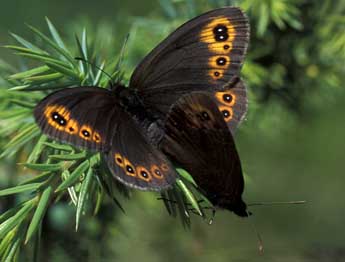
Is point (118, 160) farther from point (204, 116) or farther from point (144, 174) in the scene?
point (204, 116)

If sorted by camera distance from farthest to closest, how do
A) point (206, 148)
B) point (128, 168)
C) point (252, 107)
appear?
point (252, 107), point (206, 148), point (128, 168)

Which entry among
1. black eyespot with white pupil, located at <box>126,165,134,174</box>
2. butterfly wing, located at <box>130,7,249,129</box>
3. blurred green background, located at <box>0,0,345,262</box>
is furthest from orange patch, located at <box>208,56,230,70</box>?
black eyespot with white pupil, located at <box>126,165,134,174</box>

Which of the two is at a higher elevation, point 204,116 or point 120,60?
point 120,60

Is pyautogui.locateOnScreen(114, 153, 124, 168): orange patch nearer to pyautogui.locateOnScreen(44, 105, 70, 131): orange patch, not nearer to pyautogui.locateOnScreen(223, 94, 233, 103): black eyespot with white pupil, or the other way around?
pyautogui.locateOnScreen(44, 105, 70, 131): orange patch

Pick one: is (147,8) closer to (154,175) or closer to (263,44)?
(263,44)

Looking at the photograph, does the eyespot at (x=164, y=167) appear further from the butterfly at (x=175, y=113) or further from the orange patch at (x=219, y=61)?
the orange patch at (x=219, y=61)

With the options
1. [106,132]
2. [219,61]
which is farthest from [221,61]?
[106,132]

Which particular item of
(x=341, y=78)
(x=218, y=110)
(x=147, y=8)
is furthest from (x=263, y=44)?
(x=147, y=8)

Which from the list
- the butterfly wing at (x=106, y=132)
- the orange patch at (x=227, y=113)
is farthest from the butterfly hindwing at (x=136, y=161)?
the orange patch at (x=227, y=113)
